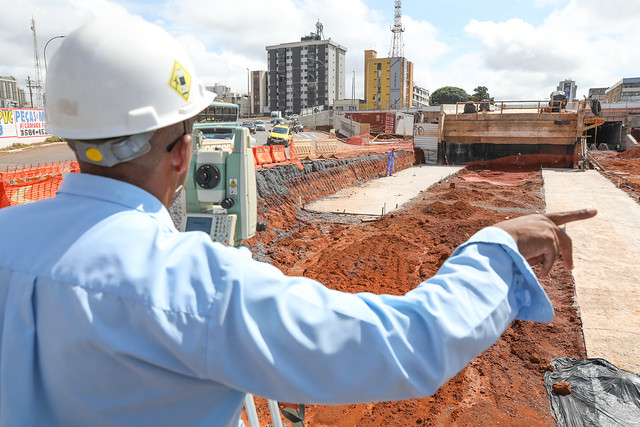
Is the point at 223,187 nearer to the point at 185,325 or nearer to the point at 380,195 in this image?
the point at 185,325

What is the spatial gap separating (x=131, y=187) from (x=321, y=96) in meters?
96.2

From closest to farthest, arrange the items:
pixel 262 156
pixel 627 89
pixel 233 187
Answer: pixel 233 187
pixel 262 156
pixel 627 89

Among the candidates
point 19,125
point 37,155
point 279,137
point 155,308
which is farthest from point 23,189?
point 19,125

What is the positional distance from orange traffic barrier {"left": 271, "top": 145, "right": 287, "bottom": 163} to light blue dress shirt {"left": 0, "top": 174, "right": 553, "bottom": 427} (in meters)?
15.0

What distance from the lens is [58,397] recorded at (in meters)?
0.85

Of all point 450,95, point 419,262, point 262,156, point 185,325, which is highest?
point 450,95

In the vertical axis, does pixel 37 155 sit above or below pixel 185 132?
below

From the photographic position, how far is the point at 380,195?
49.9ft

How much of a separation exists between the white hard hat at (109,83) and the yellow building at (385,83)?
81992 millimetres

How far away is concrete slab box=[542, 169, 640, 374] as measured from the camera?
3994 mm

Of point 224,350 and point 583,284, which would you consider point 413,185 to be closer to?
point 583,284

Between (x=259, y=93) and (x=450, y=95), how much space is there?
41.9 meters

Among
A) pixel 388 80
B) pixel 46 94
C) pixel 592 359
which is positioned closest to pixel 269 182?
pixel 592 359

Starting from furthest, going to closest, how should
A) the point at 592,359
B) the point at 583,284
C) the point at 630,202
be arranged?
the point at 630,202
the point at 583,284
the point at 592,359
